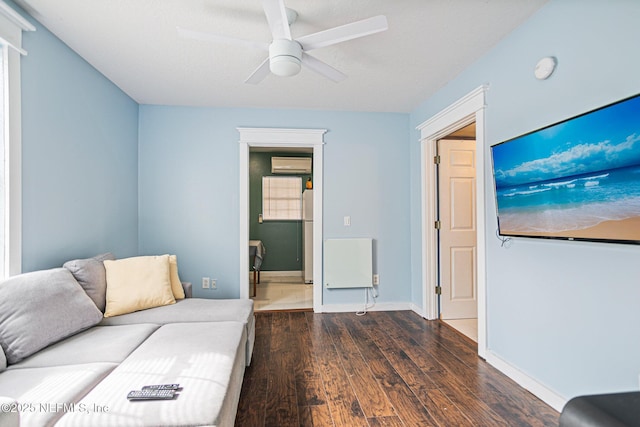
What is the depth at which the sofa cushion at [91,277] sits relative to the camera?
230cm

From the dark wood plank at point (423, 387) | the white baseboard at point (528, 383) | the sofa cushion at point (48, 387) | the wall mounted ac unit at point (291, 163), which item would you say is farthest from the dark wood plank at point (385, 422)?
the wall mounted ac unit at point (291, 163)

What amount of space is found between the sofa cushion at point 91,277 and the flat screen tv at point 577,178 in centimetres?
296

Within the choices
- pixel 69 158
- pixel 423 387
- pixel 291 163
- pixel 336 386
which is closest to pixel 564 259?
pixel 423 387

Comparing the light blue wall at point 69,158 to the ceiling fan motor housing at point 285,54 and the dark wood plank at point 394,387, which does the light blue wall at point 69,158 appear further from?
the dark wood plank at point 394,387

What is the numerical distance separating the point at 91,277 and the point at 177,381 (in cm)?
138

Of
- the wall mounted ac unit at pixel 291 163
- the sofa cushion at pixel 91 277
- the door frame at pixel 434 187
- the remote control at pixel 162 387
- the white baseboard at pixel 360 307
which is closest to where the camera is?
the remote control at pixel 162 387

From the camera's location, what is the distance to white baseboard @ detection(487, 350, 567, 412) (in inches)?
78.5

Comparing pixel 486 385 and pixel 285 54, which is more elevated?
pixel 285 54

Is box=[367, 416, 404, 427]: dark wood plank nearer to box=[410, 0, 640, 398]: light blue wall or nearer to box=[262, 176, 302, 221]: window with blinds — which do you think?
box=[410, 0, 640, 398]: light blue wall

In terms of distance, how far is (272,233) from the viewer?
649cm

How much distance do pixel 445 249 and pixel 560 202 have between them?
1974mm

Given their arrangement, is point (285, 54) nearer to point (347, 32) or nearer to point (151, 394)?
point (347, 32)

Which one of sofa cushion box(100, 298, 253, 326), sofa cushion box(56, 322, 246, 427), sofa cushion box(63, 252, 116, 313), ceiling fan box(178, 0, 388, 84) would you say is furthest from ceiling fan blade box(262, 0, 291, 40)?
sofa cushion box(63, 252, 116, 313)

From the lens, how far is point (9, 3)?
6.56 ft
